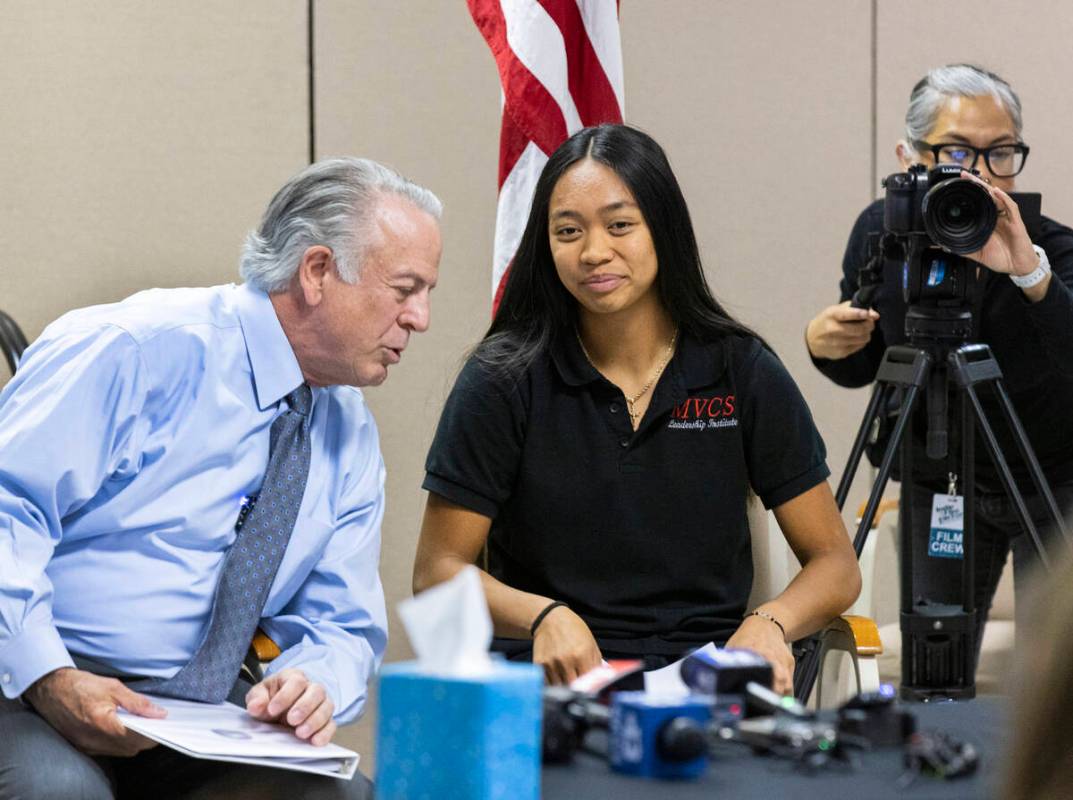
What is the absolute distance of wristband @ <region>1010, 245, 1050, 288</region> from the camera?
2.34 m

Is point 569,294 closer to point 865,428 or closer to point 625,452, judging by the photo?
point 625,452

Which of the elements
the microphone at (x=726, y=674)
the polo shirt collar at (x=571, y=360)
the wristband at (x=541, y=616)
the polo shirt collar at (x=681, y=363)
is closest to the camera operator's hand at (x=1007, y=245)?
the polo shirt collar at (x=681, y=363)

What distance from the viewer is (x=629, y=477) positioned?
2018 mm

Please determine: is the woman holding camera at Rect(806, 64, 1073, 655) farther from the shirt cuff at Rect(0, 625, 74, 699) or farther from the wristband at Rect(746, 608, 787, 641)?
the shirt cuff at Rect(0, 625, 74, 699)

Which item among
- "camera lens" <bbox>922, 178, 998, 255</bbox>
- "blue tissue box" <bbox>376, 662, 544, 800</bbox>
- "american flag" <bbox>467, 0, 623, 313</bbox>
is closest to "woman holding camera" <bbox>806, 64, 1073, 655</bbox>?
"camera lens" <bbox>922, 178, 998, 255</bbox>

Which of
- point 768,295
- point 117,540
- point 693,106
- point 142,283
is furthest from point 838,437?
point 117,540

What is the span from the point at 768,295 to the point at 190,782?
2658 mm

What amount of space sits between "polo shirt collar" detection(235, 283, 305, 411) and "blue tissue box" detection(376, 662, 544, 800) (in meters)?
Result: 0.91

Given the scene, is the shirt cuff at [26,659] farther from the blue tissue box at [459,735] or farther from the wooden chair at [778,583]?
the wooden chair at [778,583]

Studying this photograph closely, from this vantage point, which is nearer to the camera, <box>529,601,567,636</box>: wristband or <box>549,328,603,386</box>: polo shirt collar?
<box>529,601,567,636</box>: wristband

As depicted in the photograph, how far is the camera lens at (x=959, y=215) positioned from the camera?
2.23 meters

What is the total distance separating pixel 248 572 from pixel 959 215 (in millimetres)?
1286

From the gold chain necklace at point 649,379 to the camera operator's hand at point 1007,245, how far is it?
0.54 meters

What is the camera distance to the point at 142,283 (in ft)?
11.5
